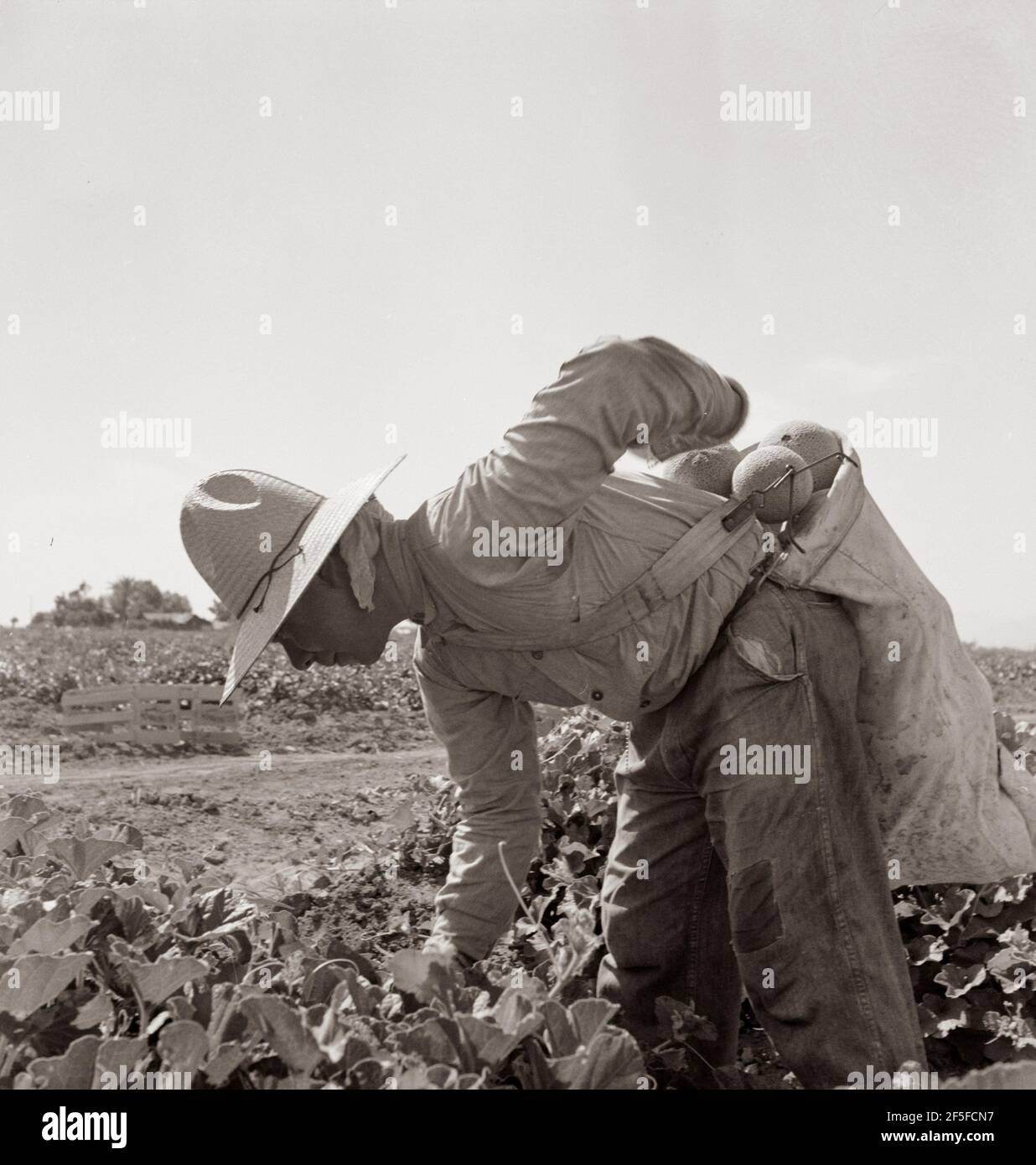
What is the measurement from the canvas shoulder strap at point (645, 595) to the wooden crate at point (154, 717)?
27.9 feet

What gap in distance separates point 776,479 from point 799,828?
28.0 inches

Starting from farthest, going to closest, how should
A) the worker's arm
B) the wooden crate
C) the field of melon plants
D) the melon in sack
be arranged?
the wooden crate
the melon in sack
the worker's arm
the field of melon plants

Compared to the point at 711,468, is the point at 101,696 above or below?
below

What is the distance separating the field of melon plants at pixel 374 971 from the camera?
168 centimetres

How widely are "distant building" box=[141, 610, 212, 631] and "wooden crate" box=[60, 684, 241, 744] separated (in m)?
13.6

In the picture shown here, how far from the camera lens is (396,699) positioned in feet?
45.0

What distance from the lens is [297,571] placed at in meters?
2.18

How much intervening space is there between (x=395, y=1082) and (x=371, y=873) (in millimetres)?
2940

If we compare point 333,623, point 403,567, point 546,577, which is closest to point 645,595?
point 546,577

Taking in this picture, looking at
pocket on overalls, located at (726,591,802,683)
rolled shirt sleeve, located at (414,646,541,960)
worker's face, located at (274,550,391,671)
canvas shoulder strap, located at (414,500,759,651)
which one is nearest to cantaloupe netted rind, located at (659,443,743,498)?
canvas shoulder strap, located at (414,500,759,651)

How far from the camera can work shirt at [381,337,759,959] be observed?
2.08 m

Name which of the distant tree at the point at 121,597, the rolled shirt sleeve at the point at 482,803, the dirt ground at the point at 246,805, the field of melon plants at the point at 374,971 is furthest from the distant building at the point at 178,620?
the rolled shirt sleeve at the point at 482,803

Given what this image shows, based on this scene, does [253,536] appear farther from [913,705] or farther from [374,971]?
[913,705]

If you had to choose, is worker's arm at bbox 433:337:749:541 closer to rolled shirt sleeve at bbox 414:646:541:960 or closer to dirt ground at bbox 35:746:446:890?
rolled shirt sleeve at bbox 414:646:541:960
